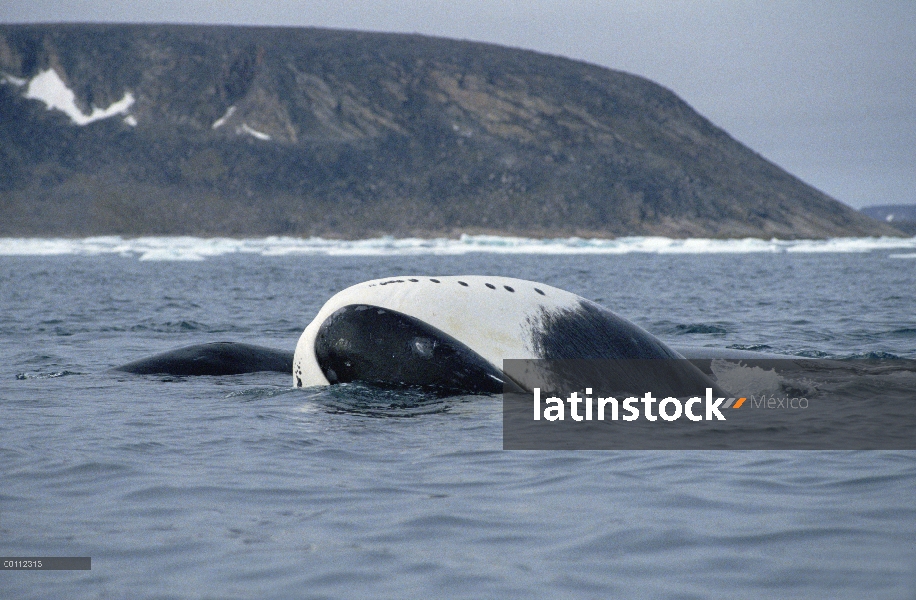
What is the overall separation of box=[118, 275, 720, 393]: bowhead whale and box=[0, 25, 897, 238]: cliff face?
349 ft

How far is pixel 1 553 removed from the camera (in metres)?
4.89

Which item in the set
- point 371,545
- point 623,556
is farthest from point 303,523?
point 623,556

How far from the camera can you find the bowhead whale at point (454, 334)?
8.41 metres

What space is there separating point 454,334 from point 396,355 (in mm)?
519

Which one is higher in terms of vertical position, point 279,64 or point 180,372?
point 279,64

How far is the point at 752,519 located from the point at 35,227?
11208cm

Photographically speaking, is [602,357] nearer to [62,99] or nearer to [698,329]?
[698,329]

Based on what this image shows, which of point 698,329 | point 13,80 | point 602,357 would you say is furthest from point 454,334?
point 13,80

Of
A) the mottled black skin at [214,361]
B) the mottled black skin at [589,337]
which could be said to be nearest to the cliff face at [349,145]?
the mottled black skin at [214,361]

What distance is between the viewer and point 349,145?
12975 cm

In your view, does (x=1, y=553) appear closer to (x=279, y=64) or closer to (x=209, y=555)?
(x=209, y=555)

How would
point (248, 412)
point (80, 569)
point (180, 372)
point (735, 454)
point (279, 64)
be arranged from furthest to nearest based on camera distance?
point (279, 64)
point (180, 372)
point (248, 412)
point (735, 454)
point (80, 569)

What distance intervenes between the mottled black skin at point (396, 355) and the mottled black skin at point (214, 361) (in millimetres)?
2244

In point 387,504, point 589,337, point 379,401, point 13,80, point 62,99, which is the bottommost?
point 387,504
